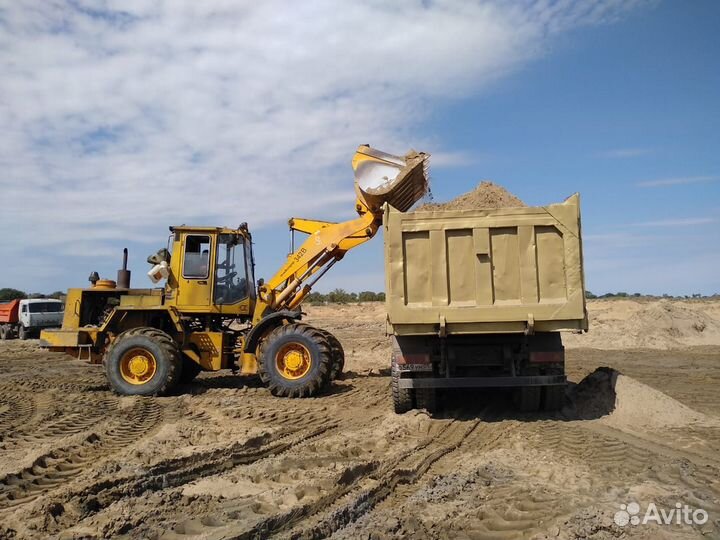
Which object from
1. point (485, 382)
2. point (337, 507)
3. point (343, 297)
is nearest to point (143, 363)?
point (485, 382)

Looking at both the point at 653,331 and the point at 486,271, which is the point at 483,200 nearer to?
the point at 486,271

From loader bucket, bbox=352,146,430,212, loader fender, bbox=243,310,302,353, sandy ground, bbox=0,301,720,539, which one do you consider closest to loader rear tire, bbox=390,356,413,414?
sandy ground, bbox=0,301,720,539

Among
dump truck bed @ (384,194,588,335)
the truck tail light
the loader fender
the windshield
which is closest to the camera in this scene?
dump truck bed @ (384,194,588,335)

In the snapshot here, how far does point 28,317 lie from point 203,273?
64.8 ft

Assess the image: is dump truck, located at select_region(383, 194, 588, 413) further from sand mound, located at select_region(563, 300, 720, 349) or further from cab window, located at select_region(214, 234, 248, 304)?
sand mound, located at select_region(563, 300, 720, 349)

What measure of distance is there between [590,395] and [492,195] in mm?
3717

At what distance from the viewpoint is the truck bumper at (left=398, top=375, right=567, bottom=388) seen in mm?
7414

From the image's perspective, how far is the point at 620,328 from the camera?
69.7 ft

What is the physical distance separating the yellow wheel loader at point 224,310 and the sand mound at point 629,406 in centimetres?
Answer: 413

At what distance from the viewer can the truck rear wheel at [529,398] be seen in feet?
25.5

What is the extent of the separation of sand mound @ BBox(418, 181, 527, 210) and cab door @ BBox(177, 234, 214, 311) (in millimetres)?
4016

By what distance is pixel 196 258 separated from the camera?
35.0 ft

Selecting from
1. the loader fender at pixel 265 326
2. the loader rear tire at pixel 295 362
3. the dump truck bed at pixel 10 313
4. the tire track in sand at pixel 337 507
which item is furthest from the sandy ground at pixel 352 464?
the dump truck bed at pixel 10 313

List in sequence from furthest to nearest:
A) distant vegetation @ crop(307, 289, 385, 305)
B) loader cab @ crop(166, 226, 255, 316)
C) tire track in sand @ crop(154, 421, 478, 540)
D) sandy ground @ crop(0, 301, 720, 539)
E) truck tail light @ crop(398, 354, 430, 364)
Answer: distant vegetation @ crop(307, 289, 385, 305)
loader cab @ crop(166, 226, 255, 316)
truck tail light @ crop(398, 354, 430, 364)
sandy ground @ crop(0, 301, 720, 539)
tire track in sand @ crop(154, 421, 478, 540)
